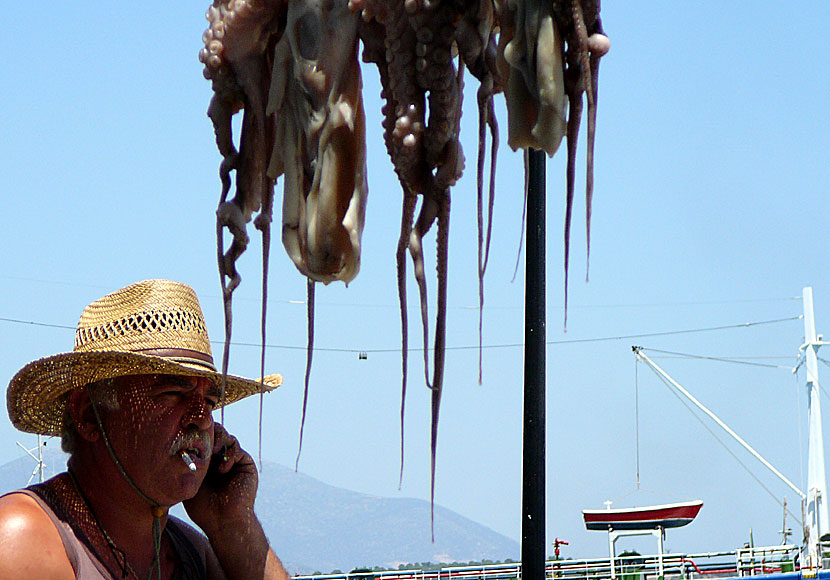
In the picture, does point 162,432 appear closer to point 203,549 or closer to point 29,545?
point 29,545

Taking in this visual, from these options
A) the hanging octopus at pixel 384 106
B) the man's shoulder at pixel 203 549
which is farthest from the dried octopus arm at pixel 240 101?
the man's shoulder at pixel 203 549

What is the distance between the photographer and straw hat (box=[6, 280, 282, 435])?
2004 mm

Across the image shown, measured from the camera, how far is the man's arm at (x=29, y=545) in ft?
5.73

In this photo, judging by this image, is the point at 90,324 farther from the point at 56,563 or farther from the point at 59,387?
the point at 56,563

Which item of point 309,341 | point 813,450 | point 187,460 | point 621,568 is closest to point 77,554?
point 187,460

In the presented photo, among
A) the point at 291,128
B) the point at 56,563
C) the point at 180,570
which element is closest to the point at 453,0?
the point at 291,128

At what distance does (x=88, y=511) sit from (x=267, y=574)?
0.43 meters

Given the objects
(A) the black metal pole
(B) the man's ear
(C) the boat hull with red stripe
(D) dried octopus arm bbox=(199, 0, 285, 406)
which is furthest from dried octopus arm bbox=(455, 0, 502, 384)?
(C) the boat hull with red stripe

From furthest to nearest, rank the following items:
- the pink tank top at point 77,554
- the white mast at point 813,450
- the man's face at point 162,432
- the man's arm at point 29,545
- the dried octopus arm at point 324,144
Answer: the white mast at point 813,450 < the man's face at point 162,432 < the pink tank top at point 77,554 < the man's arm at point 29,545 < the dried octopus arm at point 324,144

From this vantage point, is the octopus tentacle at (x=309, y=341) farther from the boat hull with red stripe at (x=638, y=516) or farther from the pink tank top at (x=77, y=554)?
the boat hull with red stripe at (x=638, y=516)

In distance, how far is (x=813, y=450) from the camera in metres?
19.1

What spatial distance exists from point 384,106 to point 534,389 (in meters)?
1.72

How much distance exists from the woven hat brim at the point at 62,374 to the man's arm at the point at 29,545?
276 mm

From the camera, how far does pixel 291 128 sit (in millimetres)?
1257
